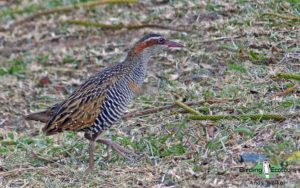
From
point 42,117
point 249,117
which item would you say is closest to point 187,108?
point 249,117

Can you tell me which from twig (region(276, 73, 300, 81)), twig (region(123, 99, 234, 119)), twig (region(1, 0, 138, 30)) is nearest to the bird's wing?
twig (region(123, 99, 234, 119))

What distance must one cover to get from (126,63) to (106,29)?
384 cm

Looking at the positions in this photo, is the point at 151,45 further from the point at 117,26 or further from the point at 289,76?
the point at 117,26

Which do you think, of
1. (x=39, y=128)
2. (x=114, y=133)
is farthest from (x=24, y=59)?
(x=114, y=133)

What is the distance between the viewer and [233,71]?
9531mm

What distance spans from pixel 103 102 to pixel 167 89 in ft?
6.39

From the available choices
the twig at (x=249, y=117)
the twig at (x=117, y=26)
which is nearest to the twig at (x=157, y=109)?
the twig at (x=249, y=117)

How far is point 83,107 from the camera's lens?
26.0 feet

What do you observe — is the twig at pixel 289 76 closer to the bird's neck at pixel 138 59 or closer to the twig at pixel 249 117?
the twig at pixel 249 117

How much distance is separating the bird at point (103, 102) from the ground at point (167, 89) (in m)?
0.33

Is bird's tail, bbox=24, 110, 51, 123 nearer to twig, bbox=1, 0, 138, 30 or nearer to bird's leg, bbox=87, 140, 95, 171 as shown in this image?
bird's leg, bbox=87, 140, 95, 171

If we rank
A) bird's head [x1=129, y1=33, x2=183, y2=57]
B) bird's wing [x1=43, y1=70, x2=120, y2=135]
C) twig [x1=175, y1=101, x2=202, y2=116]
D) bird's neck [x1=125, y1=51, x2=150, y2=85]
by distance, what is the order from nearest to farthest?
bird's wing [x1=43, y1=70, x2=120, y2=135]
bird's neck [x1=125, y1=51, x2=150, y2=85]
bird's head [x1=129, y1=33, x2=183, y2=57]
twig [x1=175, y1=101, x2=202, y2=116]

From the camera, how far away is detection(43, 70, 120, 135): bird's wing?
25.9ft

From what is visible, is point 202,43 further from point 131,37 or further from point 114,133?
point 114,133
